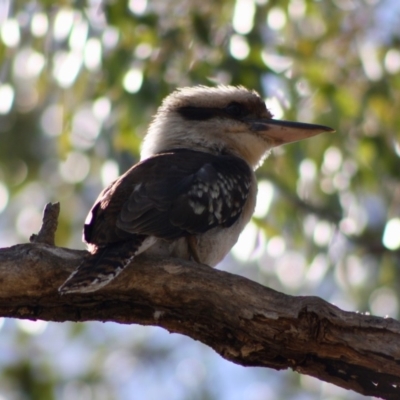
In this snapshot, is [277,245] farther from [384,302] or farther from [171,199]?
[171,199]

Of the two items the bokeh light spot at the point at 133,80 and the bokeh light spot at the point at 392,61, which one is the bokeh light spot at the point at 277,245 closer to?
the bokeh light spot at the point at 133,80

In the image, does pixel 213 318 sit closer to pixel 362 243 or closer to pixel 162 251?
pixel 162 251

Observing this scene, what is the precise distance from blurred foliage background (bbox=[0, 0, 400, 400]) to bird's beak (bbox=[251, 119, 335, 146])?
2.26ft

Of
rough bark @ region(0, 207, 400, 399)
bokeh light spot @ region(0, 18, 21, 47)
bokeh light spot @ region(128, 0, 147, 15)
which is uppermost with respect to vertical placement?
bokeh light spot @ region(128, 0, 147, 15)

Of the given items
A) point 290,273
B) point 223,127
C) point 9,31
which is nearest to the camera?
point 223,127

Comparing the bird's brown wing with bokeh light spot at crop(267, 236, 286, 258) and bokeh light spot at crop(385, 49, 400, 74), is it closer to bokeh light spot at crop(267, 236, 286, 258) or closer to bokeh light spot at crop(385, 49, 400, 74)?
bokeh light spot at crop(267, 236, 286, 258)

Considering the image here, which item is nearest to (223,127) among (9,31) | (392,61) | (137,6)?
(137,6)

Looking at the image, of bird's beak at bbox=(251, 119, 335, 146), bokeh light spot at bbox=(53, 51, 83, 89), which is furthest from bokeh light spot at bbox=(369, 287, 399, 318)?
bokeh light spot at bbox=(53, 51, 83, 89)

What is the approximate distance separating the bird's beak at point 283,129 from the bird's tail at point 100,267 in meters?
1.48

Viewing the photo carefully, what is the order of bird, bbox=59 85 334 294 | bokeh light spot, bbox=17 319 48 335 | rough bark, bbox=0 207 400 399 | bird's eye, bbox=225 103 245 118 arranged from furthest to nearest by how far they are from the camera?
bokeh light spot, bbox=17 319 48 335, bird's eye, bbox=225 103 245 118, bird, bbox=59 85 334 294, rough bark, bbox=0 207 400 399

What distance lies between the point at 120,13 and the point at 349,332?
129 inches

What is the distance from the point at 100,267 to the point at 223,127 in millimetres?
1751

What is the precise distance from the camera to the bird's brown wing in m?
3.91

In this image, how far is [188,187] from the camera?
4242mm
